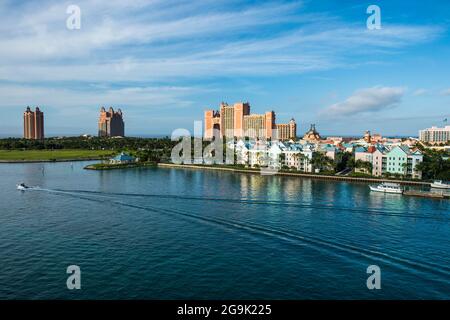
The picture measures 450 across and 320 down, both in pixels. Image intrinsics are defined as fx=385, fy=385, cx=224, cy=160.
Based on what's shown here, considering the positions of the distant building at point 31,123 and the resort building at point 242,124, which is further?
the distant building at point 31,123

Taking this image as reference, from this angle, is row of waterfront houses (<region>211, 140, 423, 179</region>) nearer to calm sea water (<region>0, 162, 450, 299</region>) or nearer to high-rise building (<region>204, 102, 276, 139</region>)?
calm sea water (<region>0, 162, 450, 299</region>)

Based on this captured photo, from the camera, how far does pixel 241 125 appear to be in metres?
48.5

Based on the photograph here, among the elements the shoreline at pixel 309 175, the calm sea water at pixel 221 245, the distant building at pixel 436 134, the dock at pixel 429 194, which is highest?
the distant building at pixel 436 134

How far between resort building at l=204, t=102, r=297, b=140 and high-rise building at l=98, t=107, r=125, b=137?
23.8 meters

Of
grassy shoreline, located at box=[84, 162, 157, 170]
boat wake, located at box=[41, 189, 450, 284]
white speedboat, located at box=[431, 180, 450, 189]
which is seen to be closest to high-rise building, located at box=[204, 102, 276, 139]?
grassy shoreline, located at box=[84, 162, 157, 170]

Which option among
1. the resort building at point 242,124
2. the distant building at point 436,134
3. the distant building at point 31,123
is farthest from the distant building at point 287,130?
the distant building at point 31,123

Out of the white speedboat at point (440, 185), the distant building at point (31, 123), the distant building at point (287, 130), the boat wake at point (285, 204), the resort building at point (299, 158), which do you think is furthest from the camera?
the distant building at point (31, 123)

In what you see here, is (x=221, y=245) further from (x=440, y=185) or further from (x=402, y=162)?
(x=402, y=162)

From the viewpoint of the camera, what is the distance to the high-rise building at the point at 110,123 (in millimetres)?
69312


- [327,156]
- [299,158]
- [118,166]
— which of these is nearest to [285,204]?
[299,158]

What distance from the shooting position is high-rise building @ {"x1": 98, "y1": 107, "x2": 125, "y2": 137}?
69312 millimetres

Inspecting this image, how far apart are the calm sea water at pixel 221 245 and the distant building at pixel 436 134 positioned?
39691mm

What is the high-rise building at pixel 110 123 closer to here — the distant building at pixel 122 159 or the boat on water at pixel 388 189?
the distant building at pixel 122 159
